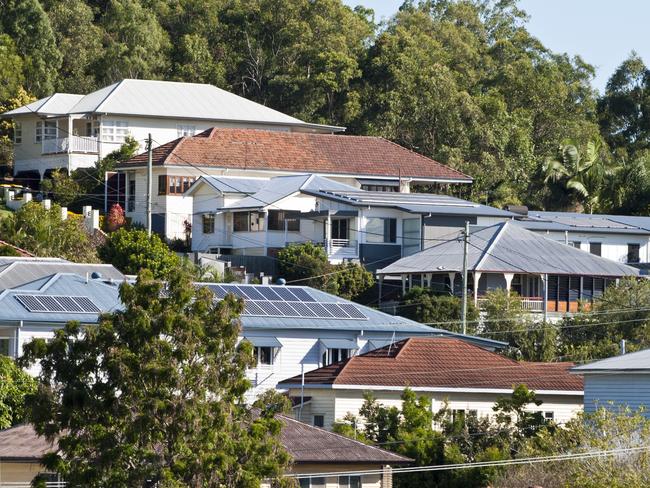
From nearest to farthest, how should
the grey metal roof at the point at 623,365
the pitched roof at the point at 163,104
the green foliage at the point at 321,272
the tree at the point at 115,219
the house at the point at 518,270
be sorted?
the grey metal roof at the point at 623,365
the green foliage at the point at 321,272
the house at the point at 518,270
the tree at the point at 115,219
the pitched roof at the point at 163,104

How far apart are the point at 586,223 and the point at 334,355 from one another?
30470 millimetres

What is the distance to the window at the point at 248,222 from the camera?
77.8 m

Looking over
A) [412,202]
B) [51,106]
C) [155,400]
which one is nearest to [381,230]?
[412,202]

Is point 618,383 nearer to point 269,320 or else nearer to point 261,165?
point 269,320

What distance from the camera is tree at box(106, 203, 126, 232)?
7662 cm

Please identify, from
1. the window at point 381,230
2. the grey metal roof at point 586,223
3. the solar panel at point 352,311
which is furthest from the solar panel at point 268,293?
the grey metal roof at point 586,223

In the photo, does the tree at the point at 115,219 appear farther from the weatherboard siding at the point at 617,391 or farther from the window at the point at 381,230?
the weatherboard siding at the point at 617,391

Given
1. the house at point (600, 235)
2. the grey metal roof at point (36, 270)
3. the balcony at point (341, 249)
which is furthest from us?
the house at point (600, 235)

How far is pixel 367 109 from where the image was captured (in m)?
99.0

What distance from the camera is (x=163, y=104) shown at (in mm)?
89125

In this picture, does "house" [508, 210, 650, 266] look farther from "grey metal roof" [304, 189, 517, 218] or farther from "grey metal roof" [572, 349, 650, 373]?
"grey metal roof" [572, 349, 650, 373]

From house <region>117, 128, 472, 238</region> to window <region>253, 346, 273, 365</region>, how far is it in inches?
1084

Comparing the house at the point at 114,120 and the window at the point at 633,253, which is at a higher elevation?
the house at the point at 114,120

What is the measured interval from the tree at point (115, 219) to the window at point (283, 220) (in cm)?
632
